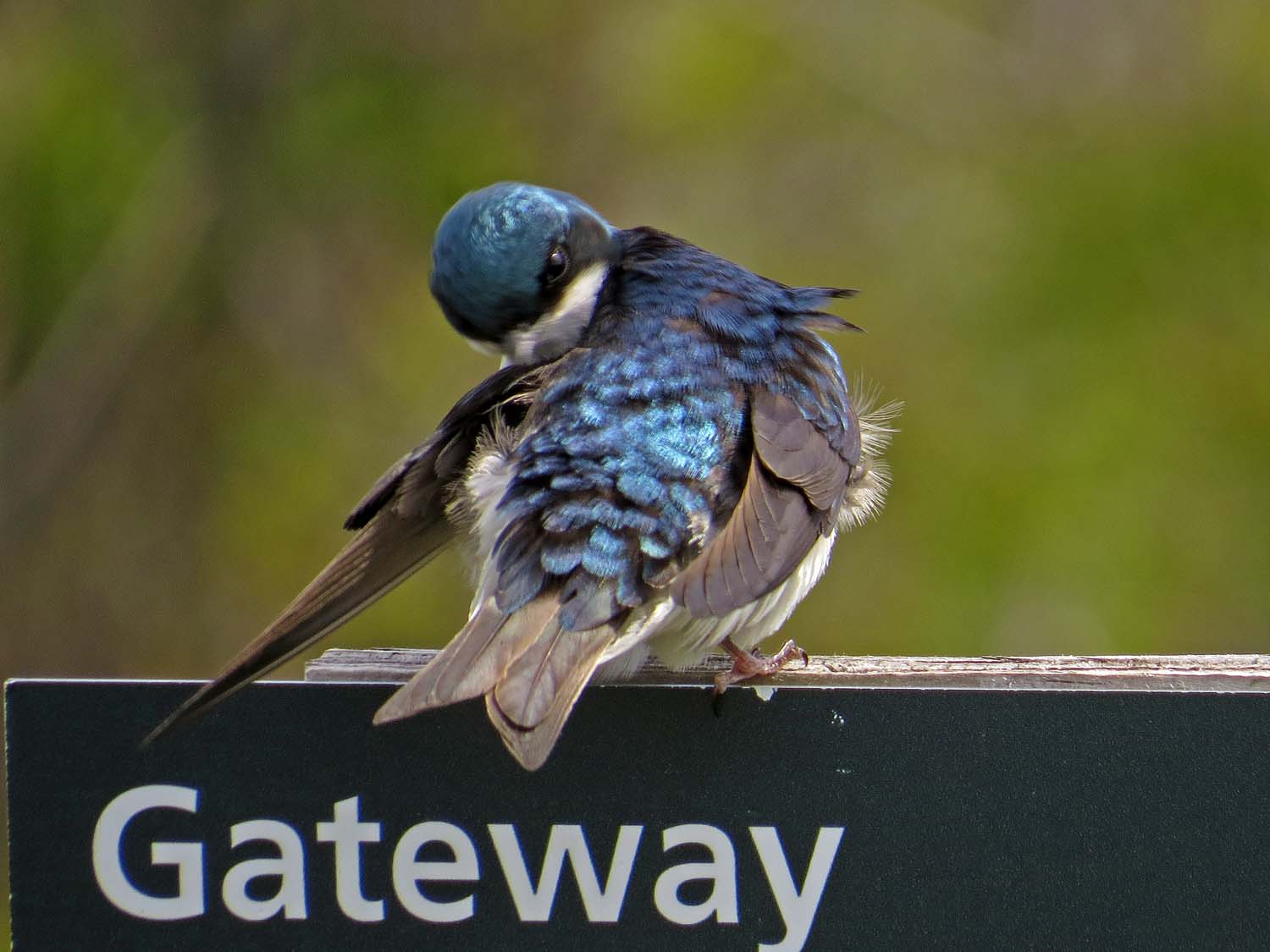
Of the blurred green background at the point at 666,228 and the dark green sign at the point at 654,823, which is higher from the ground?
the blurred green background at the point at 666,228

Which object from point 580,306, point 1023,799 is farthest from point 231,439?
point 1023,799

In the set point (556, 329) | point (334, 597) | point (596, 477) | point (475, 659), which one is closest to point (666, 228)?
point (556, 329)

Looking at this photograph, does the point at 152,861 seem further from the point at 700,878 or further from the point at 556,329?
the point at 556,329

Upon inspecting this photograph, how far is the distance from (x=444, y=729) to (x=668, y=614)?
31 cm

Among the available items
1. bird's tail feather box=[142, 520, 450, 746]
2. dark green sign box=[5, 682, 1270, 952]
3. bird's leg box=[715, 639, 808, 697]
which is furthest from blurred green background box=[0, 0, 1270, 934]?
dark green sign box=[5, 682, 1270, 952]

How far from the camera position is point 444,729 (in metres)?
1.79

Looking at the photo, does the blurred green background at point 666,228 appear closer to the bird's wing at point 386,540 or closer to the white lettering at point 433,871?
the bird's wing at point 386,540

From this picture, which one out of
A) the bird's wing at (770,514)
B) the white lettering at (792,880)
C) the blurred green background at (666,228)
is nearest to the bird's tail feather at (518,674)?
the bird's wing at (770,514)

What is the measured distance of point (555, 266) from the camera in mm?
2369

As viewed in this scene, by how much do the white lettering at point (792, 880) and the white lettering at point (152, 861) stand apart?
598 millimetres

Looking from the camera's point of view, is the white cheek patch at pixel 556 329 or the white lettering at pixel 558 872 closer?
the white lettering at pixel 558 872

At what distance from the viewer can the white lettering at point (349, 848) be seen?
176cm

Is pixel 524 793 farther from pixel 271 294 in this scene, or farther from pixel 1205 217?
pixel 1205 217

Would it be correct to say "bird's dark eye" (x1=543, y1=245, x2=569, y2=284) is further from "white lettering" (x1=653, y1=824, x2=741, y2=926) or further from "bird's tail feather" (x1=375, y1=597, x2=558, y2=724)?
"white lettering" (x1=653, y1=824, x2=741, y2=926)
